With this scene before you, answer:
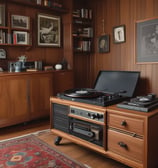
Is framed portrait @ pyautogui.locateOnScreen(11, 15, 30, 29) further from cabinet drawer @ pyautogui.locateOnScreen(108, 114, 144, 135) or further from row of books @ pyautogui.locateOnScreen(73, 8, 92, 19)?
cabinet drawer @ pyautogui.locateOnScreen(108, 114, 144, 135)

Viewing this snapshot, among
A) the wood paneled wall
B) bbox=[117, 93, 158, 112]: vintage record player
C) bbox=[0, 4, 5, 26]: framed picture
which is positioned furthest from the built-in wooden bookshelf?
bbox=[117, 93, 158, 112]: vintage record player

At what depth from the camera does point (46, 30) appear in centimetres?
363

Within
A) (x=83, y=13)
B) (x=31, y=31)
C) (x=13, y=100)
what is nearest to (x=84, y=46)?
(x=83, y=13)

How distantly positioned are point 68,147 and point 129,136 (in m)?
0.91

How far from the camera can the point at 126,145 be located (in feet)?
5.47

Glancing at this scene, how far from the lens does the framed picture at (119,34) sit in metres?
3.32

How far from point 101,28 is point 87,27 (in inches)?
16.2

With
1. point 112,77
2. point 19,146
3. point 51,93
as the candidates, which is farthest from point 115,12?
point 19,146

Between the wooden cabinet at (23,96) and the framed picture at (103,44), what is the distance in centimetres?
119

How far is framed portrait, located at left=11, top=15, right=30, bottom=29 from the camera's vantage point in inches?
125

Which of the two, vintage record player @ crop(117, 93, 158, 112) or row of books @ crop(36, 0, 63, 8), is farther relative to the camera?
row of books @ crop(36, 0, 63, 8)

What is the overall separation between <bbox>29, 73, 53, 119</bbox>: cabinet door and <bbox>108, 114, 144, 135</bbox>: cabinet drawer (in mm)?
1694

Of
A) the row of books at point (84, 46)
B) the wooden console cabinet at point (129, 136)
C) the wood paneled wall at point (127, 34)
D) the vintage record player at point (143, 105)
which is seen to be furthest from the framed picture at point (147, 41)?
the wooden console cabinet at point (129, 136)

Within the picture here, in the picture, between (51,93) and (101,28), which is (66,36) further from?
(51,93)
